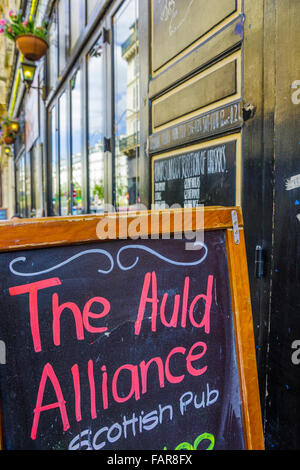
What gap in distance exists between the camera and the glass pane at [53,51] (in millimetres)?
6297

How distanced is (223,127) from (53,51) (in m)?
6.31

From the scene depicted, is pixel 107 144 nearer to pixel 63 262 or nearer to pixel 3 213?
pixel 63 262

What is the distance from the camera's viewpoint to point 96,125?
13.8 feet

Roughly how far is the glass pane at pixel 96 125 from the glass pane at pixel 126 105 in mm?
351

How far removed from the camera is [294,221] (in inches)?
58.1

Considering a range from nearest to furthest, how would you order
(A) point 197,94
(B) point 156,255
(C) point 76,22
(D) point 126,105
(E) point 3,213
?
(B) point 156,255 < (A) point 197,94 < (D) point 126,105 < (C) point 76,22 < (E) point 3,213

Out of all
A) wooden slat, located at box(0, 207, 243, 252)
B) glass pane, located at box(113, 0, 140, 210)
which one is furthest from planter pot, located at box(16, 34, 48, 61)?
wooden slat, located at box(0, 207, 243, 252)

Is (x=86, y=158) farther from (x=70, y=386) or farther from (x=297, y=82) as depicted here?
(x=70, y=386)

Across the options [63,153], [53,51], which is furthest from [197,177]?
[53,51]

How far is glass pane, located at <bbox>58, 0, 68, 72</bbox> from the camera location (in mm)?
5371

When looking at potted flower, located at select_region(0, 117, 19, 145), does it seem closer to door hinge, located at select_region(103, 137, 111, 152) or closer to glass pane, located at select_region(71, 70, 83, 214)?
glass pane, located at select_region(71, 70, 83, 214)

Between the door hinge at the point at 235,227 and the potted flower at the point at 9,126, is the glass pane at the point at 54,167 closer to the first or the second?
the door hinge at the point at 235,227

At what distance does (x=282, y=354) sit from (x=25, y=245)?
4.31 ft

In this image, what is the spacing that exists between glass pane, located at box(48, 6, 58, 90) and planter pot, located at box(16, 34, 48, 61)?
0.44 meters
